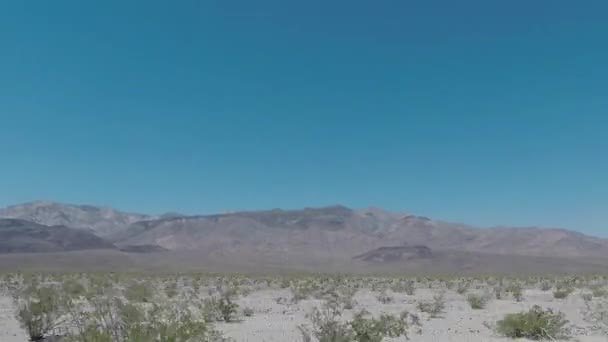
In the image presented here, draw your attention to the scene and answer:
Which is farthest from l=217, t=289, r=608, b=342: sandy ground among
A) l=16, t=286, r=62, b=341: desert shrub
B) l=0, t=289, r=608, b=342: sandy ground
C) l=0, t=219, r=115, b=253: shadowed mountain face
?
l=0, t=219, r=115, b=253: shadowed mountain face

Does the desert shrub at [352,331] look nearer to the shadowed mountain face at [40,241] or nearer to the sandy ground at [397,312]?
the sandy ground at [397,312]

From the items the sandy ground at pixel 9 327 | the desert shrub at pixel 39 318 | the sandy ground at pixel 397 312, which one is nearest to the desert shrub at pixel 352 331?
the sandy ground at pixel 397 312

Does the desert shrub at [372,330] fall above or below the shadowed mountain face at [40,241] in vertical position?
below

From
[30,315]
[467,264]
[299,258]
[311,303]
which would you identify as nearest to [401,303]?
[311,303]

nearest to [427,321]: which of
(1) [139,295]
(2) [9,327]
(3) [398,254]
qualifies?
(1) [139,295]

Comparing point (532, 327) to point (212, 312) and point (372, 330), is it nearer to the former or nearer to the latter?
point (372, 330)

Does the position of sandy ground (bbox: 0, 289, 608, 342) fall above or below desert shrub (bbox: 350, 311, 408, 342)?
below

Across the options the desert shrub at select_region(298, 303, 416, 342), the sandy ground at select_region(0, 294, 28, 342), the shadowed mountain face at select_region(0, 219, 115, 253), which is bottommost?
the sandy ground at select_region(0, 294, 28, 342)

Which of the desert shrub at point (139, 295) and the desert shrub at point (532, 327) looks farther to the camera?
the desert shrub at point (139, 295)

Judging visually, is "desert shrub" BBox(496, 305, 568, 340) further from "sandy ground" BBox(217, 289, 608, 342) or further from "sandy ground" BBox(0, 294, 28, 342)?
"sandy ground" BBox(0, 294, 28, 342)

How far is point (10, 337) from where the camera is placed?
16078 mm

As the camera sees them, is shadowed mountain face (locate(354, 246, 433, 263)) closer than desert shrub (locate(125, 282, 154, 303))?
No

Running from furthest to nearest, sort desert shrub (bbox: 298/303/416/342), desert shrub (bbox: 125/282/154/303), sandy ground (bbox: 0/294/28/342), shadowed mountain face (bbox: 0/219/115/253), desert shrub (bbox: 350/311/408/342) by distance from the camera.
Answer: shadowed mountain face (bbox: 0/219/115/253) → desert shrub (bbox: 125/282/154/303) → sandy ground (bbox: 0/294/28/342) → desert shrub (bbox: 350/311/408/342) → desert shrub (bbox: 298/303/416/342)

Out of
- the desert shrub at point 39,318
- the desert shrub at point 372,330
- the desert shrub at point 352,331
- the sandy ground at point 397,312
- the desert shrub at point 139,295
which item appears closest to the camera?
the desert shrub at point 352,331
